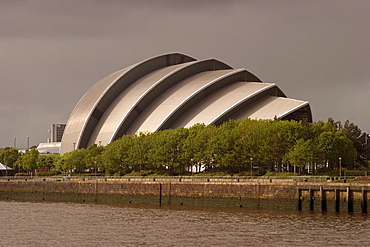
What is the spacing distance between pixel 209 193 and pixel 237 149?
1511cm

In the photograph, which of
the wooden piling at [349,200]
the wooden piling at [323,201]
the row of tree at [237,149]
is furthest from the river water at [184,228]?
the row of tree at [237,149]

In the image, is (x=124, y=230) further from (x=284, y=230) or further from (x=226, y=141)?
(x=226, y=141)

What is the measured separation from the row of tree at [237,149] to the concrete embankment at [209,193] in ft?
32.8

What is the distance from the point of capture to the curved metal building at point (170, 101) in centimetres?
10400

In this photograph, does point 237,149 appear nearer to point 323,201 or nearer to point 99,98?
point 323,201

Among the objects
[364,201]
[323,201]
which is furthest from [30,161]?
[364,201]

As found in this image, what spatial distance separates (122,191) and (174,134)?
1757 centimetres

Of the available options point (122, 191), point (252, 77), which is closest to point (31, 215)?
point (122, 191)

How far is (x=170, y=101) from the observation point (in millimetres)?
111688

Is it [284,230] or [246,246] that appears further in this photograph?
[284,230]

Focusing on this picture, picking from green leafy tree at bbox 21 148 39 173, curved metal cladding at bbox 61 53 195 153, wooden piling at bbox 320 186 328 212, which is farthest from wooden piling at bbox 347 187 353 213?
green leafy tree at bbox 21 148 39 173

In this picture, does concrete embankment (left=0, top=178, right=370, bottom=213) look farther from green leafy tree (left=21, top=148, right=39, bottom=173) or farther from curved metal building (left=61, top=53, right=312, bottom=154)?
green leafy tree (left=21, top=148, right=39, bottom=173)

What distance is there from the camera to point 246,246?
41.9 meters

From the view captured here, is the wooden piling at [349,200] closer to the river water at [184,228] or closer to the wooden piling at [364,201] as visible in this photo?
the wooden piling at [364,201]
